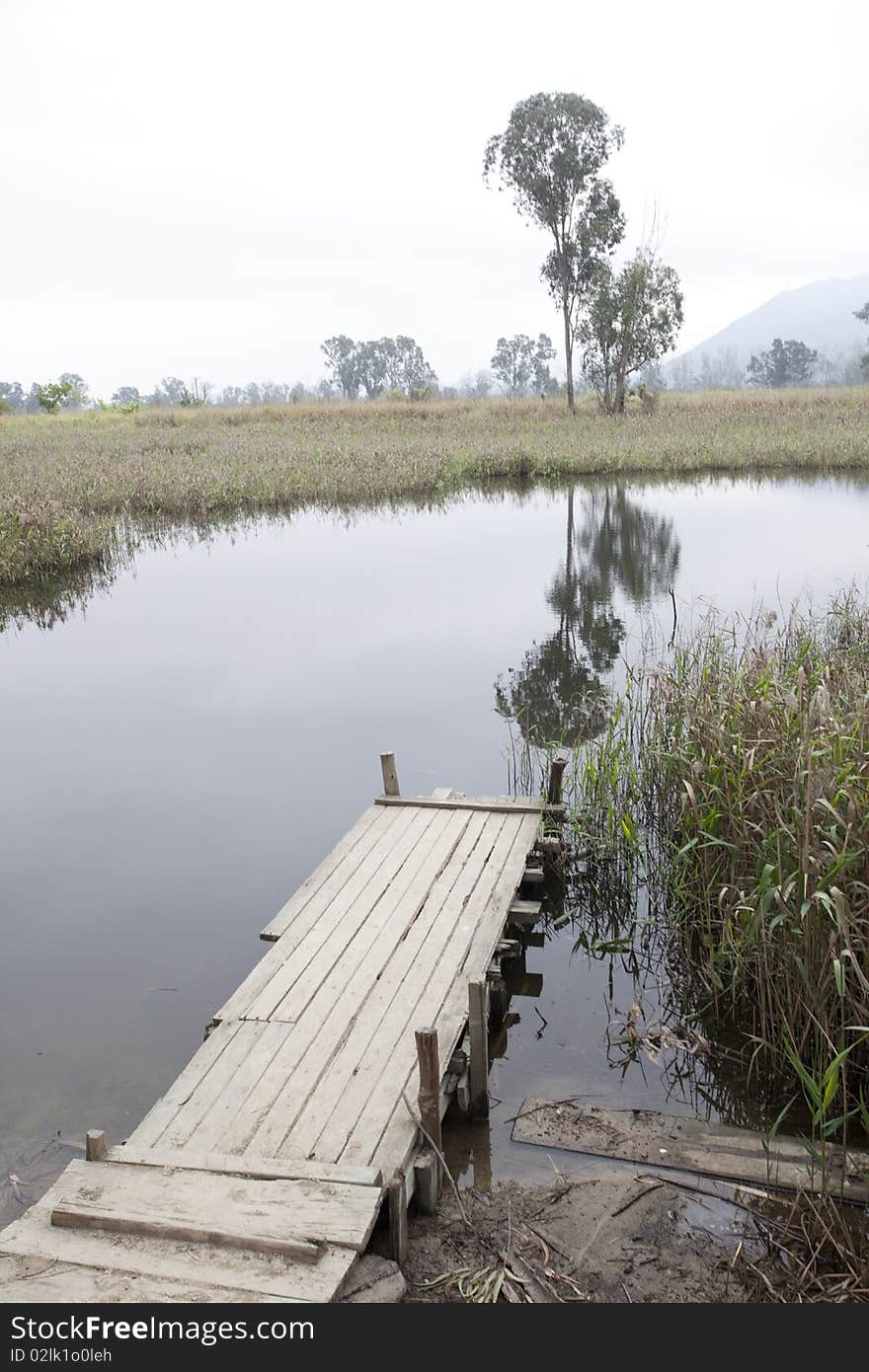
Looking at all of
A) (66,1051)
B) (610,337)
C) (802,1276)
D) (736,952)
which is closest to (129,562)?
(66,1051)

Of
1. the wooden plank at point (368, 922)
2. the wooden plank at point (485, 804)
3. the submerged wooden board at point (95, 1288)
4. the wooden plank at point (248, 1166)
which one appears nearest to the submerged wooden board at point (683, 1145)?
the wooden plank at point (248, 1166)

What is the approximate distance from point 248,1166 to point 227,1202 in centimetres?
17

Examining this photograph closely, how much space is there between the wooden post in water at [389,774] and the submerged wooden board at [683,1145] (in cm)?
255

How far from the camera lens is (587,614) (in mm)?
11328

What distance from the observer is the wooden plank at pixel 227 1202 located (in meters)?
2.84

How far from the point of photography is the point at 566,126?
36188 mm

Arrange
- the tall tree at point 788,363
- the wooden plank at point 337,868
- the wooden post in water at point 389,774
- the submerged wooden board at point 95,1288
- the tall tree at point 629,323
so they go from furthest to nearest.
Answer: the tall tree at point 788,363 → the tall tree at point 629,323 → the wooden post in water at point 389,774 → the wooden plank at point 337,868 → the submerged wooden board at point 95,1288

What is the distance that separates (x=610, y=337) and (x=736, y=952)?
34073 mm

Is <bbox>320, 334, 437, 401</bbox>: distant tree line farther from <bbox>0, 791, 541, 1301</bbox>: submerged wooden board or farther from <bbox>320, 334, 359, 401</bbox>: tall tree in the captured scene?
<bbox>0, 791, 541, 1301</bbox>: submerged wooden board

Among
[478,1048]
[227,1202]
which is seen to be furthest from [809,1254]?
[227,1202]

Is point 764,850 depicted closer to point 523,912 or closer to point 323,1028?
point 523,912

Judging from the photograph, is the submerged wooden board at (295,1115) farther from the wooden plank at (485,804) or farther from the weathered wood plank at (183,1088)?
the wooden plank at (485,804)
